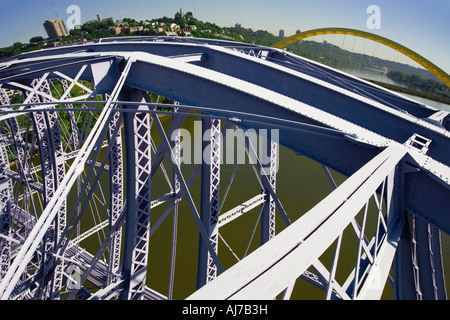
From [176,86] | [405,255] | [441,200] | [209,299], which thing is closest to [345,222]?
[209,299]

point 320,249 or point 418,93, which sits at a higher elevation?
point 320,249

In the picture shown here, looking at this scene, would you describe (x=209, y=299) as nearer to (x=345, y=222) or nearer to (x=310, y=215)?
(x=310, y=215)

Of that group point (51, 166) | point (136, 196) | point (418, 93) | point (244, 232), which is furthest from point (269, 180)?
point (418, 93)

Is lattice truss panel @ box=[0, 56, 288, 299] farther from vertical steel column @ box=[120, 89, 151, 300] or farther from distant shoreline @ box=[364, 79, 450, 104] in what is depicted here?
distant shoreline @ box=[364, 79, 450, 104]

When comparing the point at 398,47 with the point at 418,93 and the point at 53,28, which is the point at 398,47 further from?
the point at 53,28
